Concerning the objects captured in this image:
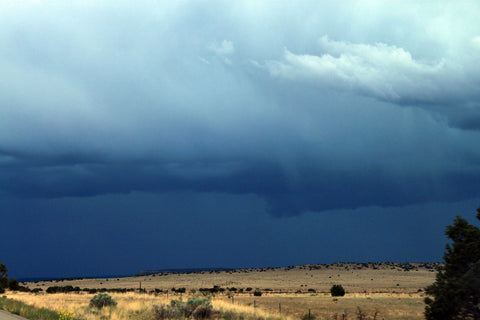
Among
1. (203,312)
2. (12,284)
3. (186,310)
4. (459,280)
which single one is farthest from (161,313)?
(12,284)

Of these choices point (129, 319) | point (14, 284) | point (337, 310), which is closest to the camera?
point (129, 319)

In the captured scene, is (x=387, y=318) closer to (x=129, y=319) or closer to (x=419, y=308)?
(x=419, y=308)

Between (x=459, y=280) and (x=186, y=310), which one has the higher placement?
(x=459, y=280)

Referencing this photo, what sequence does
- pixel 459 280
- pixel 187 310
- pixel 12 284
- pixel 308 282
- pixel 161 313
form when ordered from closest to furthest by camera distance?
pixel 459 280
pixel 161 313
pixel 187 310
pixel 12 284
pixel 308 282

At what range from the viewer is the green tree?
732 inches

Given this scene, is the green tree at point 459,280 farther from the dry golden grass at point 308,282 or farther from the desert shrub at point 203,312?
the dry golden grass at point 308,282

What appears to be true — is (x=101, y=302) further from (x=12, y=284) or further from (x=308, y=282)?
(x=308, y=282)

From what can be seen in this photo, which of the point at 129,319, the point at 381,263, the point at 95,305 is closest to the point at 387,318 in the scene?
the point at 129,319

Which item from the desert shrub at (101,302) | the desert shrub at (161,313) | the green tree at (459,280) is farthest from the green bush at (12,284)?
the green tree at (459,280)

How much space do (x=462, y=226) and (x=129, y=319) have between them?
21.1 m

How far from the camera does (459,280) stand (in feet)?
62.0

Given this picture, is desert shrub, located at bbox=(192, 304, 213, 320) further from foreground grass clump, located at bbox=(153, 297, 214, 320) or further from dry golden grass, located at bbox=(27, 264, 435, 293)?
dry golden grass, located at bbox=(27, 264, 435, 293)

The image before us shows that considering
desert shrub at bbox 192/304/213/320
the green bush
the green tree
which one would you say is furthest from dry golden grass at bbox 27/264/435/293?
the green tree

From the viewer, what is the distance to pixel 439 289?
1961 centimetres
